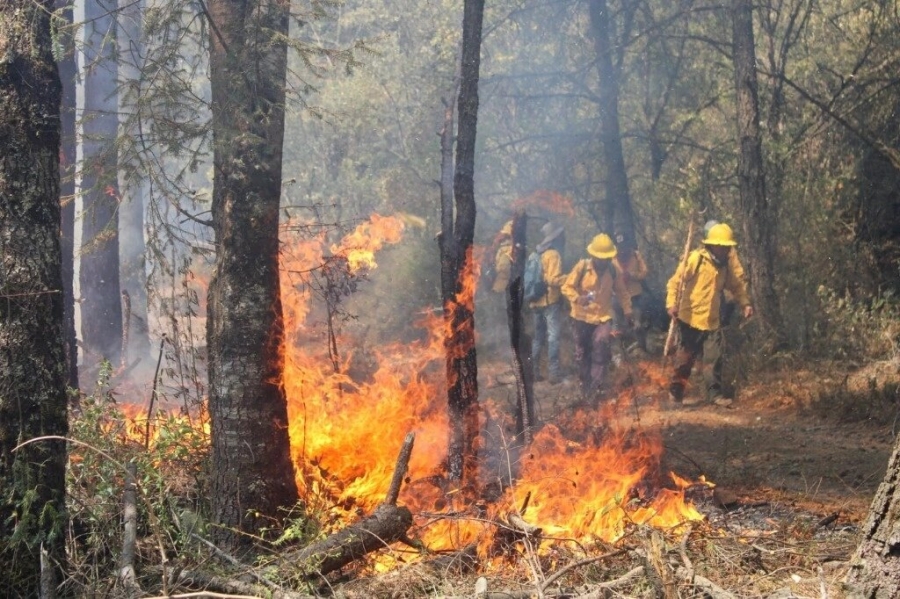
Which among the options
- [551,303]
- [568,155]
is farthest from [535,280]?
[568,155]

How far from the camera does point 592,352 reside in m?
13.0

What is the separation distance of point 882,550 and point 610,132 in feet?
46.2

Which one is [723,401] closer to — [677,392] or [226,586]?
[677,392]

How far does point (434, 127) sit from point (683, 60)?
6153 millimetres

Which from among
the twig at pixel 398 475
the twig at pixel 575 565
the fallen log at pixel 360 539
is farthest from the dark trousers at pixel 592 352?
the twig at pixel 575 565

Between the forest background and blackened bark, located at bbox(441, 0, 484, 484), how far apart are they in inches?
20.9

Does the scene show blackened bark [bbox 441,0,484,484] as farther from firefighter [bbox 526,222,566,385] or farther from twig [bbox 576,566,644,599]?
firefighter [bbox 526,222,566,385]

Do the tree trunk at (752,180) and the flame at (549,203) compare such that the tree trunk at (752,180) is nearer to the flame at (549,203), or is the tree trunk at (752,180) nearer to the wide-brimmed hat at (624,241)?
the wide-brimmed hat at (624,241)

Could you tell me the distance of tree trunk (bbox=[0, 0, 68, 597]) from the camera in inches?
181

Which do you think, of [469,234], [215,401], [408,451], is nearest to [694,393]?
[469,234]

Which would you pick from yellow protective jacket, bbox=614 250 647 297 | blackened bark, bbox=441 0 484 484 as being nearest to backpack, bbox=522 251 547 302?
yellow protective jacket, bbox=614 250 647 297

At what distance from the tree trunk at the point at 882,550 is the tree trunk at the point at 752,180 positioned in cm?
918

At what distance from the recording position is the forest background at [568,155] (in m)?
11.3

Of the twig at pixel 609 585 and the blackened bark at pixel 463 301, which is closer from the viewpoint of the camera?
the twig at pixel 609 585
